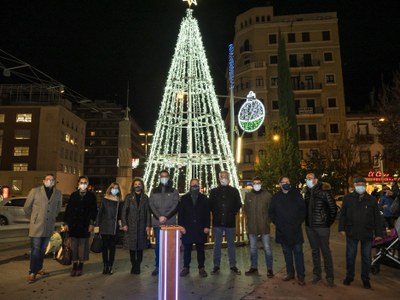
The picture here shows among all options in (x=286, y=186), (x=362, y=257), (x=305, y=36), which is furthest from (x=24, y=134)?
(x=362, y=257)

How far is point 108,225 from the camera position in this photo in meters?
7.23

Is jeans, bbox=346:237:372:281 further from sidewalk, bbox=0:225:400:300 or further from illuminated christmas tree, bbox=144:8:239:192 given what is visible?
illuminated christmas tree, bbox=144:8:239:192

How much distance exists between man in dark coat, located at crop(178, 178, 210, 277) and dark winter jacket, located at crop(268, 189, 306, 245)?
152 cm

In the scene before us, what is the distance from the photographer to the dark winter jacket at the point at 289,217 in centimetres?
664

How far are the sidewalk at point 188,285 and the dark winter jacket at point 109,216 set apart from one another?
94cm

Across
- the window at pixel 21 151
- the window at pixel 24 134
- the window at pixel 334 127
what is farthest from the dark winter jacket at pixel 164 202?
the window at pixel 24 134

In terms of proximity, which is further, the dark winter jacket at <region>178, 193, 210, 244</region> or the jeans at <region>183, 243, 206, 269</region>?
the dark winter jacket at <region>178, 193, 210, 244</region>

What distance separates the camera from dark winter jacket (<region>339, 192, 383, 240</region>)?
6.36 meters

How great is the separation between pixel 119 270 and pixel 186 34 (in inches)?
326

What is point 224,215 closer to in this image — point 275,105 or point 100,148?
point 275,105

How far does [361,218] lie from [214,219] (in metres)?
3.00

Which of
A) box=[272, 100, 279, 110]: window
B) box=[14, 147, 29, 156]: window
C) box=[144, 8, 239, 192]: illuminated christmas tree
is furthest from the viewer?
box=[14, 147, 29, 156]: window

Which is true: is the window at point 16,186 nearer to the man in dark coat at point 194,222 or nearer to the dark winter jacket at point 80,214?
the dark winter jacket at point 80,214

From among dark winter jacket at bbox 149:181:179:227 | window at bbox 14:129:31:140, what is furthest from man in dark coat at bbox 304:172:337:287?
window at bbox 14:129:31:140
